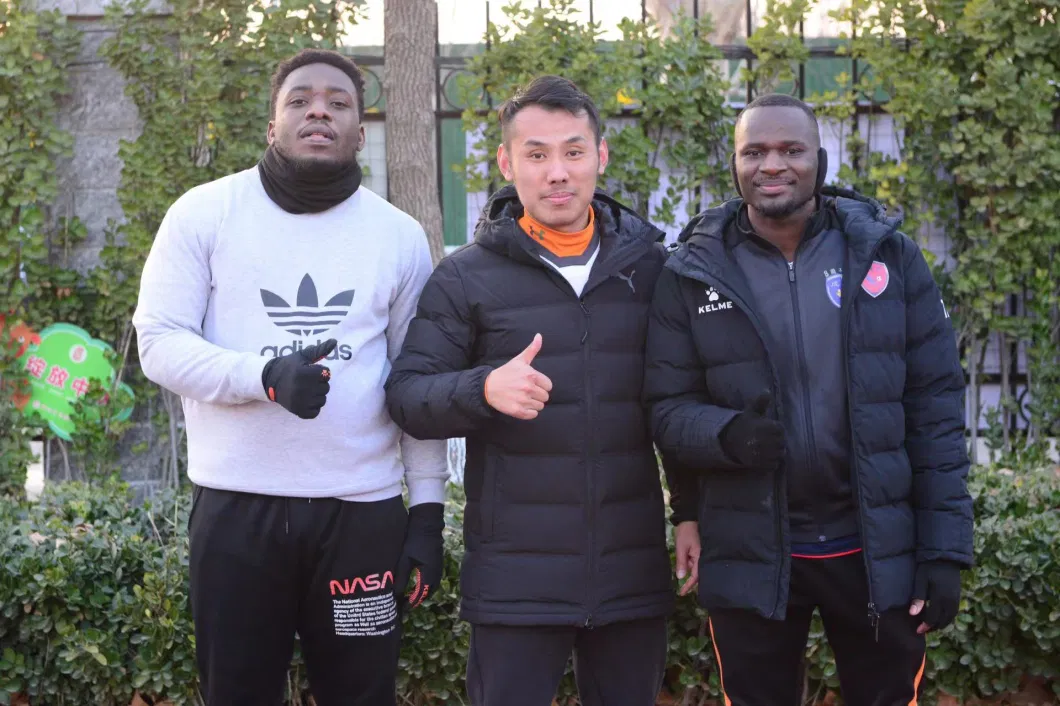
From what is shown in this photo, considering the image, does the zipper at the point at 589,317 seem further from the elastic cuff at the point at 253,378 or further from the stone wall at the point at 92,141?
the stone wall at the point at 92,141

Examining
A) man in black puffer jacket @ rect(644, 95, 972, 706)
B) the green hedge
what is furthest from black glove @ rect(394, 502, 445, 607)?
the green hedge

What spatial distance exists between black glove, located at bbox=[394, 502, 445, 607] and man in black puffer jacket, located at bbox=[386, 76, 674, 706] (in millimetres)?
108

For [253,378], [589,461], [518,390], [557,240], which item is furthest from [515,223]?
[253,378]

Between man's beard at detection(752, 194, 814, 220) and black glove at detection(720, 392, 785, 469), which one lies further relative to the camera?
man's beard at detection(752, 194, 814, 220)

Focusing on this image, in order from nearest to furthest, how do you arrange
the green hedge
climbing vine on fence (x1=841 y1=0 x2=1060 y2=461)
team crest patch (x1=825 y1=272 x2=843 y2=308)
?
team crest patch (x1=825 y1=272 x2=843 y2=308)
the green hedge
climbing vine on fence (x1=841 y1=0 x2=1060 y2=461)

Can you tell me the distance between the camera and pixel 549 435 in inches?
113

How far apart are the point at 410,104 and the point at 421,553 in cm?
306

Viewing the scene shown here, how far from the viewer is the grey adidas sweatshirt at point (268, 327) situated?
2.87 metres

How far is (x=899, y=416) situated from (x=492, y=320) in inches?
41.5

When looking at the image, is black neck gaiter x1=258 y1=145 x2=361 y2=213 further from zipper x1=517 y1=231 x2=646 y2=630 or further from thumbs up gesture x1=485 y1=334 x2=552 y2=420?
thumbs up gesture x1=485 y1=334 x2=552 y2=420

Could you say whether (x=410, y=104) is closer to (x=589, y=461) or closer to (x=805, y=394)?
(x=589, y=461)

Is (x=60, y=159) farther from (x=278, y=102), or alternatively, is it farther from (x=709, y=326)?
(x=709, y=326)

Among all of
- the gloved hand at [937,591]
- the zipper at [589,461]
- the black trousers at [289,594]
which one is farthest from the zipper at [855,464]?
the black trousers at [289,594]

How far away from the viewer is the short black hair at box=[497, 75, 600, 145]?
3.00 metres
